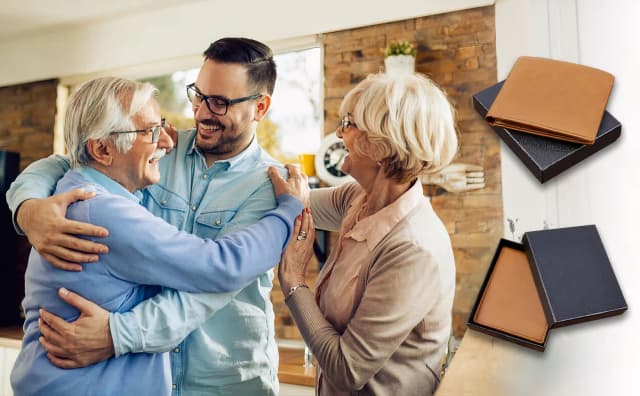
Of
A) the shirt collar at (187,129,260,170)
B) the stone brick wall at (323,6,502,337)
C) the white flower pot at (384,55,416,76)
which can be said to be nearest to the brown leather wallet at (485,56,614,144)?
the shirt collar at (187,129,260,170)

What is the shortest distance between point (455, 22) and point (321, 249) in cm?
96

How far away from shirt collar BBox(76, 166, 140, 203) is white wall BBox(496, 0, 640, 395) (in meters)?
0.50

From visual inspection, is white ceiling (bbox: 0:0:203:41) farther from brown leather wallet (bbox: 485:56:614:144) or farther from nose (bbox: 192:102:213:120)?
brown leather wallet (bbox: 485:56:614:144)

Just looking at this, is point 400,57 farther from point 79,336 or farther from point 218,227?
point 79,336

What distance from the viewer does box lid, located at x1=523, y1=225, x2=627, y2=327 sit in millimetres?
391

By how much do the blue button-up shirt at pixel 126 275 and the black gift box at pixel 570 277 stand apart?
35 centimetres

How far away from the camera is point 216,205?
0.75 m

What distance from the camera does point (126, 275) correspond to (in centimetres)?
64

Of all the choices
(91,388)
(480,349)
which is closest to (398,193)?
(480,349)

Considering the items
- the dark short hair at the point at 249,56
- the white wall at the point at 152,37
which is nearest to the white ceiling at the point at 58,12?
the white wall at the point at 152,37

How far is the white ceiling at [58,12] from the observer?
134 centimetres

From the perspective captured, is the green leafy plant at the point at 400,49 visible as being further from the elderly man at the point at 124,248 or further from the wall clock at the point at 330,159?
the elderly man at the point at 124,248

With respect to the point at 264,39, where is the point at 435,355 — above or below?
below

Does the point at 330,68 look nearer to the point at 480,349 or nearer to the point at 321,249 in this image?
A: the point at 321,249
